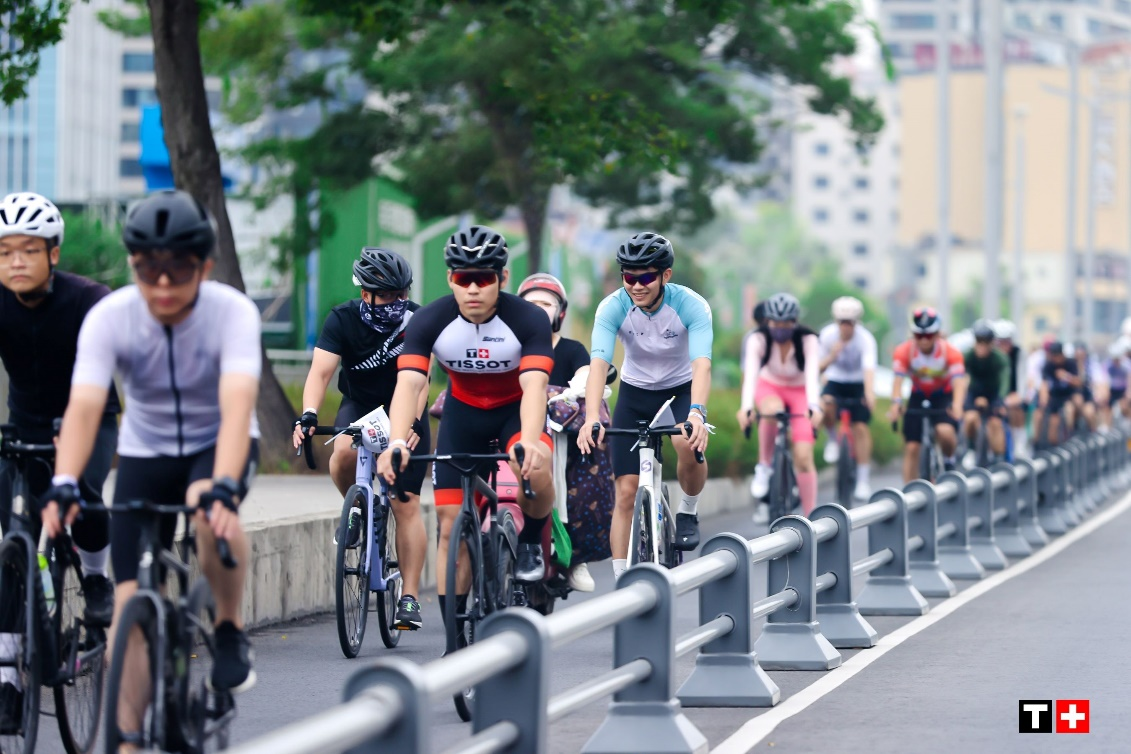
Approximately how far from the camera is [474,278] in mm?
9062

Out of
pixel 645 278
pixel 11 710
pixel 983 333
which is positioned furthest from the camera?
pixel 983 333

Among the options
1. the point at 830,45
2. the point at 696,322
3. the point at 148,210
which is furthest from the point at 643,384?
the point at 830,45

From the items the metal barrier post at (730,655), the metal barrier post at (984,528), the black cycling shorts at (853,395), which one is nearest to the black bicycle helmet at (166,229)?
the metal barrier post at (730,655)

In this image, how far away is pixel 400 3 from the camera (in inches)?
773

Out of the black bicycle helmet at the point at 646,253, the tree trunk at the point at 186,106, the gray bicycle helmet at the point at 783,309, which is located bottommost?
the gray bicycle helmet at the point at 783,309

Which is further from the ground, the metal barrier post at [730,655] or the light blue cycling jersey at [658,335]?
the light blue cycling jersey at [658,335]

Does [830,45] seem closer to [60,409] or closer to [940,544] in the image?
[940,544]

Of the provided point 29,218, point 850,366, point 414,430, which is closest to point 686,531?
point 414,430

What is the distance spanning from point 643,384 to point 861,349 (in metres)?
8.16

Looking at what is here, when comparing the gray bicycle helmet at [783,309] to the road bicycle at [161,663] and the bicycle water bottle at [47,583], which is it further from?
the road bicycle at [161,663]

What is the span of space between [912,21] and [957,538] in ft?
609

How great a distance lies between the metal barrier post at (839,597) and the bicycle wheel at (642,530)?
34.0 inches

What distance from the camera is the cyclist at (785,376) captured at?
16625 millimetres

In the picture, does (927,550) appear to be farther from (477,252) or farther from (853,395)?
(853,395)
